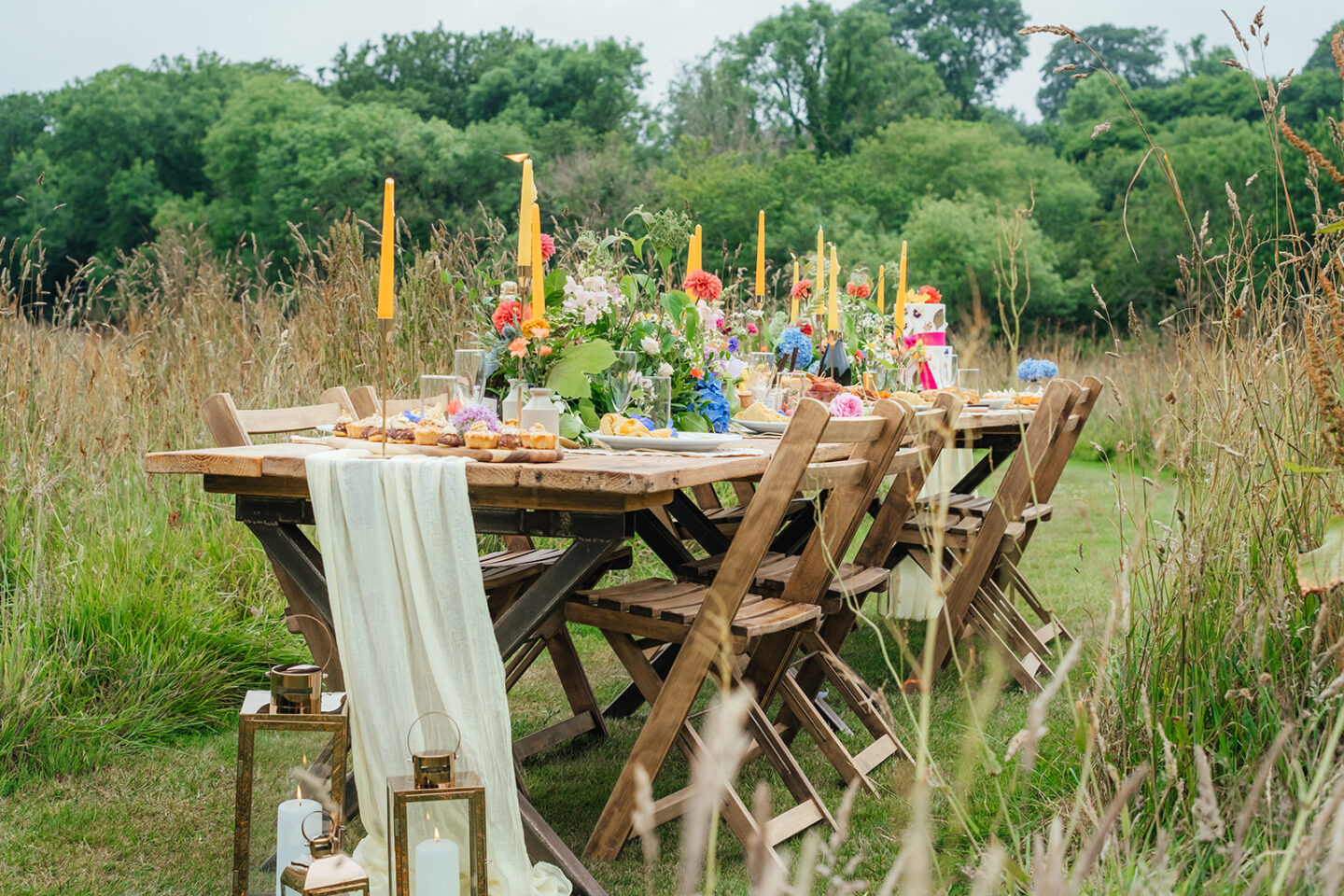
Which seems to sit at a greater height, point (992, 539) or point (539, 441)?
point (539, 441)

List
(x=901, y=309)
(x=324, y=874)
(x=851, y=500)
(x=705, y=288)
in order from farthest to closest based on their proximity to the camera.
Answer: (x=901, y=309), (x=705, y=288), (x=851, y=500), (x=324, y=874)

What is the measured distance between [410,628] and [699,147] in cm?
2698

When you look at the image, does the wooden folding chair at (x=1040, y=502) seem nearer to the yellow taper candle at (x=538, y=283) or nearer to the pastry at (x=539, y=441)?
the yellow taper candle at (x=538, y=283)

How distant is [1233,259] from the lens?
222cm

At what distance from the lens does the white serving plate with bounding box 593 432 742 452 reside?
7.84 ft

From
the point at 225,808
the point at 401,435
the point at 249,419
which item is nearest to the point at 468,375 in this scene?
the point at 401,435

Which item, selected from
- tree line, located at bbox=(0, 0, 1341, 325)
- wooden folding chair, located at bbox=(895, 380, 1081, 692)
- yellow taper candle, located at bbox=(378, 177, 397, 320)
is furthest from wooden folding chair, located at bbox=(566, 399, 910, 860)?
tree line, located at bbox=(0, 0, 1341, 325)

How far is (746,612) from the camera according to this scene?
95.5 inches

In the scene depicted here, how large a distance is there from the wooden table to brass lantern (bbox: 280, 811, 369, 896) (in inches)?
17.6

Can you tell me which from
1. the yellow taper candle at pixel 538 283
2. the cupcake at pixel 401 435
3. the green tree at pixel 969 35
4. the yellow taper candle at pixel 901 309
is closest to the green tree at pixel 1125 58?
the green tree at pixel 969 35

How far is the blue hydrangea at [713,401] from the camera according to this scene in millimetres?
2844

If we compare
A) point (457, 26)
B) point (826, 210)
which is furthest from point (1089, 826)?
point (457, 26)

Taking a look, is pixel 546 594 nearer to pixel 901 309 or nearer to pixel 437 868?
pixel 437 868

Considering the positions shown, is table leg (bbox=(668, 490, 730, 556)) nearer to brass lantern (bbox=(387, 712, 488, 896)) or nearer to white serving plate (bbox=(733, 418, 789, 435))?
white serving plate (bbox=(733, 418, 789, 435))
